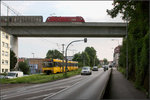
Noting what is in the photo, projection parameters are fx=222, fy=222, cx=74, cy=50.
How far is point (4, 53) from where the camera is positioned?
202ft

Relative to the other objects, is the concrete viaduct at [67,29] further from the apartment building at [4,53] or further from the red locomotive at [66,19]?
the apartment building at [4,53]

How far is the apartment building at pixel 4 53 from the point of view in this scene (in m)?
59.0

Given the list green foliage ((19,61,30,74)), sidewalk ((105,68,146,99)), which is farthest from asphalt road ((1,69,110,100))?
green foliage ((19,61,30,74))

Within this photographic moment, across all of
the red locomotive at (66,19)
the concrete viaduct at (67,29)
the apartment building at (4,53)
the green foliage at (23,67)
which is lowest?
the green foliage at (23,67)

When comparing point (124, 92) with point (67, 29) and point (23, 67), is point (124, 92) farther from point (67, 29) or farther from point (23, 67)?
point (23, 67)

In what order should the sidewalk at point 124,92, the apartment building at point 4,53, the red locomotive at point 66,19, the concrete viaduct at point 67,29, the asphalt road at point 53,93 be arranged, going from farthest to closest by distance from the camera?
the apartment building at point 4,53 < the red locomotive at point 66,19 < the concrete viaduct at point 67,29 < the asphalt road at point 53,93 < the sidewalk at point 124,92

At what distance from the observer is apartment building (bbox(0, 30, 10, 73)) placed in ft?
194

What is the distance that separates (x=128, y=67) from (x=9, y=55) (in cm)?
4225

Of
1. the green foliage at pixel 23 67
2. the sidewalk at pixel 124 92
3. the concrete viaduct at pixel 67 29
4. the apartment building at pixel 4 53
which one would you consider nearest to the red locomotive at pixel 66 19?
the concrete viaduct at pixel 67 29

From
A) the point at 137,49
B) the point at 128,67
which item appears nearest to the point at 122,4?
the point at 137,49

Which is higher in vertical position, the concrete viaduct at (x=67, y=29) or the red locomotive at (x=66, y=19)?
the red locomotive at (x=66, y=19)

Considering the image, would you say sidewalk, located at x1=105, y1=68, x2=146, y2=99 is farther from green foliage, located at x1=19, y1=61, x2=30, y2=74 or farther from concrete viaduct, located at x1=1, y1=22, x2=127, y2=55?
green foliage, located at x1=19, y1=61, x2=30, y2=74

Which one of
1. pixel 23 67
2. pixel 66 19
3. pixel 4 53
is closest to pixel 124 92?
pixel 66 19

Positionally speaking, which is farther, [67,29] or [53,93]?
[67,29]
